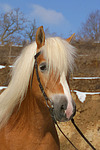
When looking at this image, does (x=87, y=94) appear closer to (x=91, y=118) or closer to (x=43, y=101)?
(x=91, y=118)

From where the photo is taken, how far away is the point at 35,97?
1633 millimetres

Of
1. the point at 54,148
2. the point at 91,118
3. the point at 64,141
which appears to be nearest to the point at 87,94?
the point at 91,118

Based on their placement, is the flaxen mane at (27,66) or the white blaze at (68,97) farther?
the flaxen mane at (27,66)

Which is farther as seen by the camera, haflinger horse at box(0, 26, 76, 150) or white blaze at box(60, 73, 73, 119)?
haflinger horse at box(0, 26, 76, 150)

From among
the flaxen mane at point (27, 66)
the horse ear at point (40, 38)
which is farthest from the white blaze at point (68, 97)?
the horse ear at point (40, 38)

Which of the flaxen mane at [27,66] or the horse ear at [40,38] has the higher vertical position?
the horse ear at [40,38]

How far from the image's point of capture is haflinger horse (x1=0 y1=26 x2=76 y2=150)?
1.51 m

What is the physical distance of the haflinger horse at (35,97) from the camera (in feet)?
4.95

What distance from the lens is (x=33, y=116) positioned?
1.66 m

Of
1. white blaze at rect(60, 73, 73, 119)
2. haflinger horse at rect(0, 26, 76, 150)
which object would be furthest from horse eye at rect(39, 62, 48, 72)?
white blaze at rect(60, 73, 73, 119)

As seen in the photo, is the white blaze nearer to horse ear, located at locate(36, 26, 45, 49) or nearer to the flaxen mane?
the flaxen mane

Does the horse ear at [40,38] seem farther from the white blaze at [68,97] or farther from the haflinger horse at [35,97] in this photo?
the white blaze at [68,97]

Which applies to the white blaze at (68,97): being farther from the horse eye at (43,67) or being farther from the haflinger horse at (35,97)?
the horse eye at (43,67)

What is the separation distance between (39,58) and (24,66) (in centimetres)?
16
